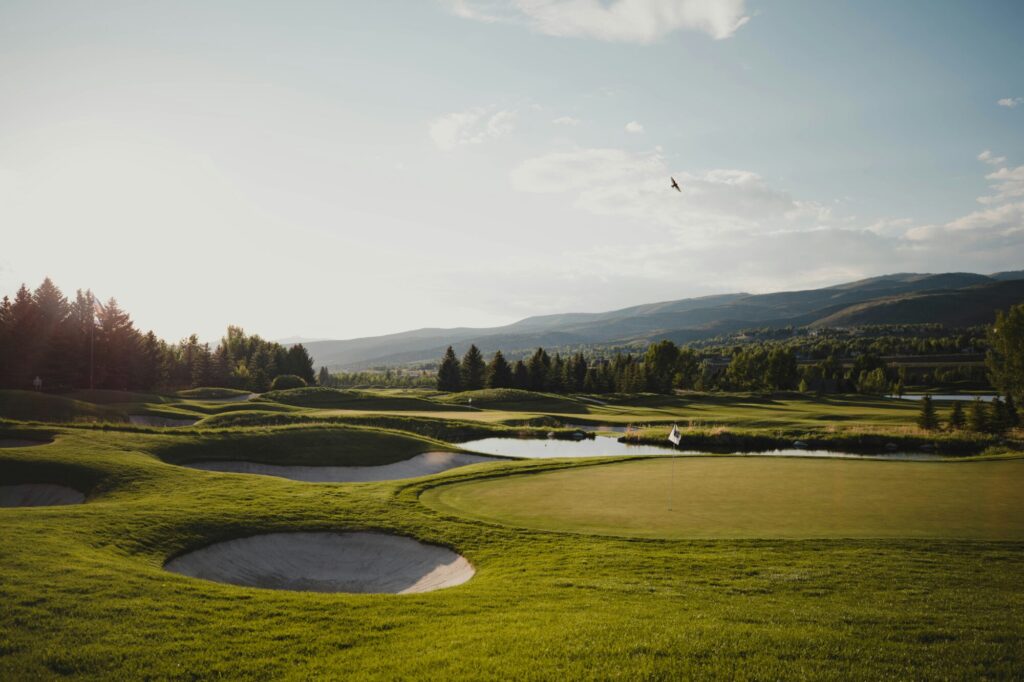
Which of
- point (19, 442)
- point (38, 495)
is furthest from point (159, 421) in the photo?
point (38, 495)

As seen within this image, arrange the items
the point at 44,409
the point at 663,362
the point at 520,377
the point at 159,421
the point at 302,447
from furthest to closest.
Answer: the point at 663,362 < the point at 520,377 < the point at 159,421 < the point at 44,409 < the point at 302,447

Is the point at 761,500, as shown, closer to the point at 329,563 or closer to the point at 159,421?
the point at 329,563

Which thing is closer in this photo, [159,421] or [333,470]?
[333,470]

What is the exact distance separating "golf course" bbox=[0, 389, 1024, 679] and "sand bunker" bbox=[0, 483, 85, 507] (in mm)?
77

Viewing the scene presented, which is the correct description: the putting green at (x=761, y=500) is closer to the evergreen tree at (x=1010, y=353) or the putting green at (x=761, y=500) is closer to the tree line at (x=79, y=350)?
the evergreen tree at (x=1010, y=353)

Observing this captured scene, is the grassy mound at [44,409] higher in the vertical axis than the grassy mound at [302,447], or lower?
higher

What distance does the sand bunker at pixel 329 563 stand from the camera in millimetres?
14578

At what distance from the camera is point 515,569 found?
1376cm

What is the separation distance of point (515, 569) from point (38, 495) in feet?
64.7

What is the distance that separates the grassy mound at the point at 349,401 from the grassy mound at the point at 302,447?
2954cm

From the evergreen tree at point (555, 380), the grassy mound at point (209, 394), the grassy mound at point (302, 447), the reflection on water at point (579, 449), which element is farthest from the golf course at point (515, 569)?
the evergreen tree at point (555, 380)

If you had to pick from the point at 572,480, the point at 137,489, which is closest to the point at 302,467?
the point at 137,489

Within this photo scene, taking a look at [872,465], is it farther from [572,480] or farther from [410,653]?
[410,653]

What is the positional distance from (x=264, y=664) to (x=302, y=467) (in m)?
25.8
